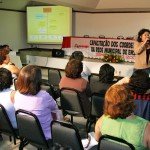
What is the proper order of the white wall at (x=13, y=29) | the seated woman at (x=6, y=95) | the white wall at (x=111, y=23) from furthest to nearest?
1. the white wall at (x=13, y=29)
2. the white wall at (x=111, y=23)
3. the seated woman at (x=6, y=95)

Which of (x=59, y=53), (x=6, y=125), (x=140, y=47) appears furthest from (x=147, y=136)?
(x=59, y=53)

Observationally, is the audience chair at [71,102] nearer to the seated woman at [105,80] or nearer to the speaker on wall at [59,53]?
the seated woman at [105,80]

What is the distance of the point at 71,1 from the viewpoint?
5805 mm

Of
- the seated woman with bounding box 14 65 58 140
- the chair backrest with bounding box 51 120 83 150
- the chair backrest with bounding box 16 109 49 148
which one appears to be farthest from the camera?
the seated woman with bounding box 14 65 58 140

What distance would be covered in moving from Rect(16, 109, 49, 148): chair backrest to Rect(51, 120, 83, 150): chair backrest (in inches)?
10.3

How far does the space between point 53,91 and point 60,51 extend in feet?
14.0

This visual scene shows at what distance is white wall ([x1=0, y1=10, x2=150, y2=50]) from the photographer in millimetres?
8125

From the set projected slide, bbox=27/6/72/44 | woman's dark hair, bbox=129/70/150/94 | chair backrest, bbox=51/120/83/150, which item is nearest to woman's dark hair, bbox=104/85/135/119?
chair backrest, bbox=51/120/83/150

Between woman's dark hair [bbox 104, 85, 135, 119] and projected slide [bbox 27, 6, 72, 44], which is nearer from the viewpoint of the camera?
woman's dark hair [bbox 104, 85, 135, 119]

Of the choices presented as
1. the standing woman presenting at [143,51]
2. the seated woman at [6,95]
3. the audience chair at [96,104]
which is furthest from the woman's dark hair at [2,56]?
the standing woman presenting at [143,51]

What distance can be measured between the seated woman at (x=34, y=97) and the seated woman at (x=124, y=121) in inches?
29.8

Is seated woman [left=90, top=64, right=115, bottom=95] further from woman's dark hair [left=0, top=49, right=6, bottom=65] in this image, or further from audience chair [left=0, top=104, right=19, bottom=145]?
woman's dark hair [left=0, top=49, right=6, bottom=65]

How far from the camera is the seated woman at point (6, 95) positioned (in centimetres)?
269

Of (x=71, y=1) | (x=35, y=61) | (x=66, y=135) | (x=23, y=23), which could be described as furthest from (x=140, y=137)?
(x=23, y=23)
